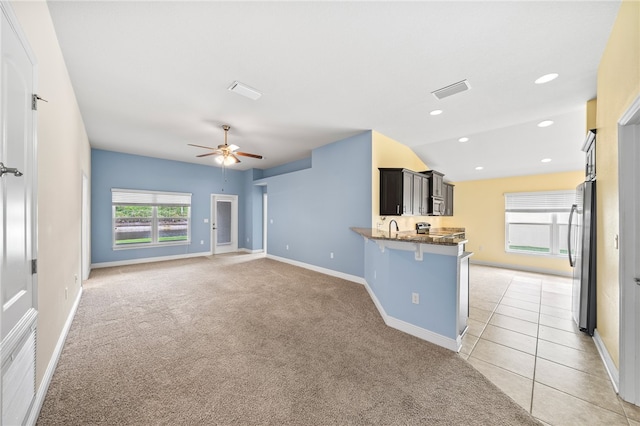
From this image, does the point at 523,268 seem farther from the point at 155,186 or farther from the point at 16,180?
the point at 155,186

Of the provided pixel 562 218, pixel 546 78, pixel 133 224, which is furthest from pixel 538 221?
pixel 133 224

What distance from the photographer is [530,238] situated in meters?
6.16

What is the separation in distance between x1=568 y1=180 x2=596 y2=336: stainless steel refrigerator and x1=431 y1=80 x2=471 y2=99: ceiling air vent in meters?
1.67

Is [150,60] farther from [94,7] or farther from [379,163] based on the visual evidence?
[379,163]

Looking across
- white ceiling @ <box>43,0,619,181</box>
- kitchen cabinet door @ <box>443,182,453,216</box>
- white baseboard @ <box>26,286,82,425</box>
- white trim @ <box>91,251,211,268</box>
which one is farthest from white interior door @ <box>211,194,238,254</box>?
kitchen cabinet door @ <box>443,182,453,216</box>

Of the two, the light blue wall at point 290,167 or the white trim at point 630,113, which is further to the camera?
the light blue wall at point 290,167

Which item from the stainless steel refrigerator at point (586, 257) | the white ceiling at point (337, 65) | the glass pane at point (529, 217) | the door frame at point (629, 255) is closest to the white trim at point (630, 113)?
the door frame at point (629, 255)

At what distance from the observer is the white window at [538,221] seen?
229 inches

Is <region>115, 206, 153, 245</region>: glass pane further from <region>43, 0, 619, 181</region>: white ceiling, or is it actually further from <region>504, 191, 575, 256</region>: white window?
<region>504, 191, 575, 256</region>: white window

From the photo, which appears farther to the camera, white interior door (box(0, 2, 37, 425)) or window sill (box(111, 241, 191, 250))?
window sill (box(111, 241, 191, 250))

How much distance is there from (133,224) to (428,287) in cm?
724

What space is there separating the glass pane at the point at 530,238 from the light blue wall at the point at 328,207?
455 cm

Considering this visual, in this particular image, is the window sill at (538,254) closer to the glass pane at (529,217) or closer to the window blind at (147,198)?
the glass pane at (529,217)

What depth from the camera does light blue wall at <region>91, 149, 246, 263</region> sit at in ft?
19.8
